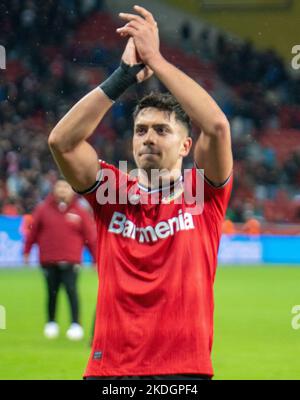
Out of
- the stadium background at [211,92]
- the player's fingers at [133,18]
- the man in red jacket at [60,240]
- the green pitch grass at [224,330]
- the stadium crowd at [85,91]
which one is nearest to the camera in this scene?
the player's fingers at [133,18]

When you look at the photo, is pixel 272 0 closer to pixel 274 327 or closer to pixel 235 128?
pixel 235 128

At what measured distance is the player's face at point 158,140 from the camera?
3729 millimetres

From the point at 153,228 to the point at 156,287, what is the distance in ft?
0.86

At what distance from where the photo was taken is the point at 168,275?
3.70 metres

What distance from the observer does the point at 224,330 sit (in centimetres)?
1140

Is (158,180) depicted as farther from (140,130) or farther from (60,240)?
(60,240)

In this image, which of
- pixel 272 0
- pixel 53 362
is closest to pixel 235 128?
pixel 272 0

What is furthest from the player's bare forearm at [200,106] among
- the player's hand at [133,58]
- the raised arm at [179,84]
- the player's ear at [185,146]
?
the player's ear at [185,146]

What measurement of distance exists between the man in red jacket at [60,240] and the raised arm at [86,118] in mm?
6562

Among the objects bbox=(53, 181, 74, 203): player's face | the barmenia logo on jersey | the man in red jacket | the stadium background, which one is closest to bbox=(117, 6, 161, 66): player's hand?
the barmenia logo on jersey

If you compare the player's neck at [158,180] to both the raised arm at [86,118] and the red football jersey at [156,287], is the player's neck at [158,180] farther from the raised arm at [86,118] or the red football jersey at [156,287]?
the raised arm at [86,118]

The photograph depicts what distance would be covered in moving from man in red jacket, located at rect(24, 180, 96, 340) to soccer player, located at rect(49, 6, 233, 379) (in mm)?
6533

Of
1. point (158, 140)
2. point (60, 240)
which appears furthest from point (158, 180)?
point (60, 240)

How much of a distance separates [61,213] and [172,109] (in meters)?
6.84
